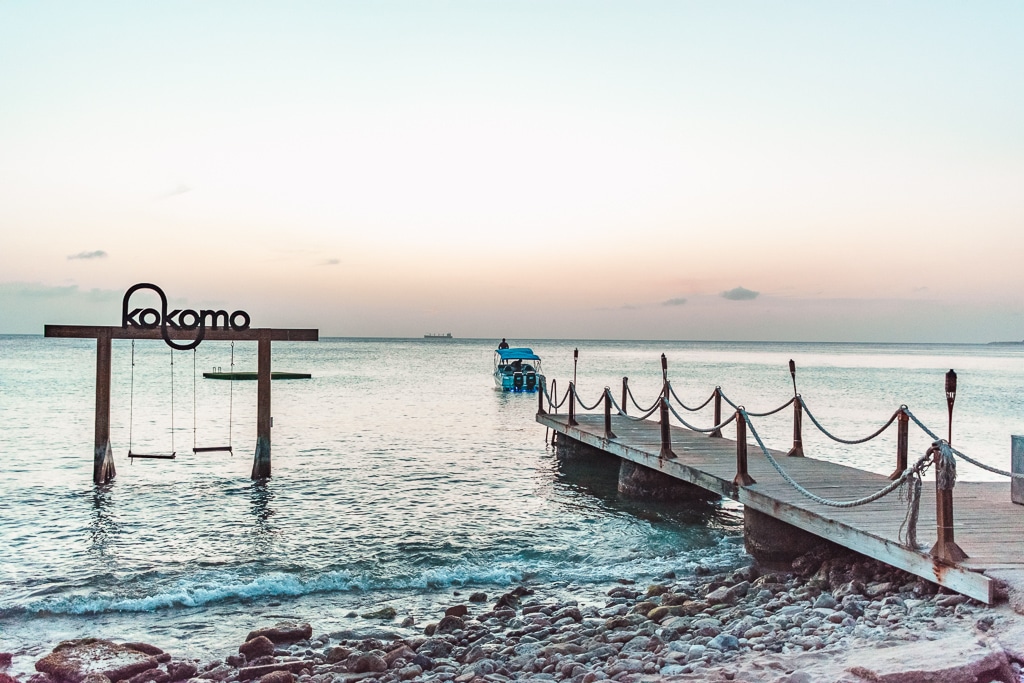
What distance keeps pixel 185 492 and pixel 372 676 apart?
1166cm

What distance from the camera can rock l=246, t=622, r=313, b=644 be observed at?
8484 millimetres

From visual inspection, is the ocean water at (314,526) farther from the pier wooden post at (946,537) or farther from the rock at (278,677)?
the pier wooden post at (946,537)

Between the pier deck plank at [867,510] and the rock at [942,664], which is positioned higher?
the pier deck plank at [867,510]

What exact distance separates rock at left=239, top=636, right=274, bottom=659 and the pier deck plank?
21.8 ft

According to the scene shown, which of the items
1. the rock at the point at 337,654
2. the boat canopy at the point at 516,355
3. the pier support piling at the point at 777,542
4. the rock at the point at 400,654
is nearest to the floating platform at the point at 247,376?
the boat canopy at the point at 516,355

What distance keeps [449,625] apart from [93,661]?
3825 mm

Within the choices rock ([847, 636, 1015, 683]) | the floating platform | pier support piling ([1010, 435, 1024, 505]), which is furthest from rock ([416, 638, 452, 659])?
the floating platform

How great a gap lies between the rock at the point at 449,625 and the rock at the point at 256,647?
6.32ft

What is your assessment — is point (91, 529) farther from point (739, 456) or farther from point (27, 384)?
point (27, 384)

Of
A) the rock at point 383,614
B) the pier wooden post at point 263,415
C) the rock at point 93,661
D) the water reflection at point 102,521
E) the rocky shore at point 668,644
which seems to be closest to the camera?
the rocky shore at point 668,644

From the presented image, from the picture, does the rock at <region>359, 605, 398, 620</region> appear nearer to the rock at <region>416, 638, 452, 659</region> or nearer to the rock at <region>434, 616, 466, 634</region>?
the rock at <region>434, 616, 466, 634</region>

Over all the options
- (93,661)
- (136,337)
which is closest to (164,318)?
(136,337)

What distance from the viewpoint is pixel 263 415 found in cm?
1820

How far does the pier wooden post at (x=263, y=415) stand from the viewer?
17781 mm
